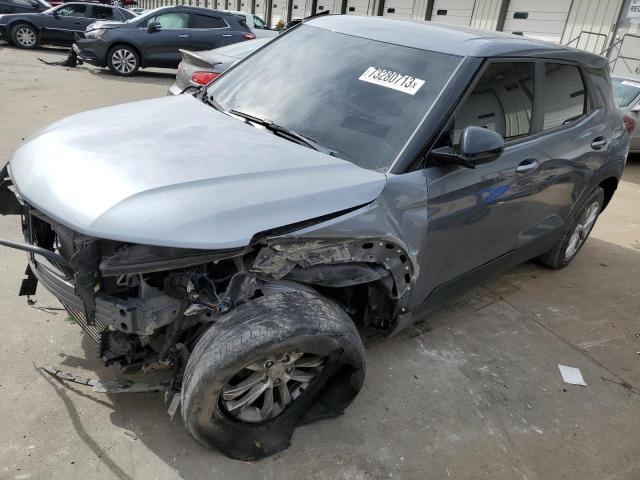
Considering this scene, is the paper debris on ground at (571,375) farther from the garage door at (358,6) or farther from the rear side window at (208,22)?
the garage door at (358,6)

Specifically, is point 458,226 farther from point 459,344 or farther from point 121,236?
point 121,236

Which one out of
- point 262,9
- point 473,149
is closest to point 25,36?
point 262,9

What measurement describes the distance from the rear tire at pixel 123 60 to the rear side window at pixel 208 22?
5.52 ft

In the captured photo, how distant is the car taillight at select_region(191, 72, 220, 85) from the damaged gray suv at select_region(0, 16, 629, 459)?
3058 millimetres

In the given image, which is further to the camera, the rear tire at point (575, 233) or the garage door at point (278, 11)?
the garage door at point (278, 11)

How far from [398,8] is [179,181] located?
18093 mm

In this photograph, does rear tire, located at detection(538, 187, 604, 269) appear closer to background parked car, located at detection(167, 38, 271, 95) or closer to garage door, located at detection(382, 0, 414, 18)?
background parked car, located at detection(167, 38, 271, 95)

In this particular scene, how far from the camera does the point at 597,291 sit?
4367mm

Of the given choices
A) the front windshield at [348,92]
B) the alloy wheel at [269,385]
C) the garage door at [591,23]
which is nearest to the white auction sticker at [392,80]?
the front windshield at [348,92]

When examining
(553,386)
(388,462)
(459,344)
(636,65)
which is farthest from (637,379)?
(636,65)

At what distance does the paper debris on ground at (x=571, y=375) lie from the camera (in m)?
3.17

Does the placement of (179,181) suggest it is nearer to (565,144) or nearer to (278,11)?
(565,144)

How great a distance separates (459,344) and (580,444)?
91 cm

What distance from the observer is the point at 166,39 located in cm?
1254
